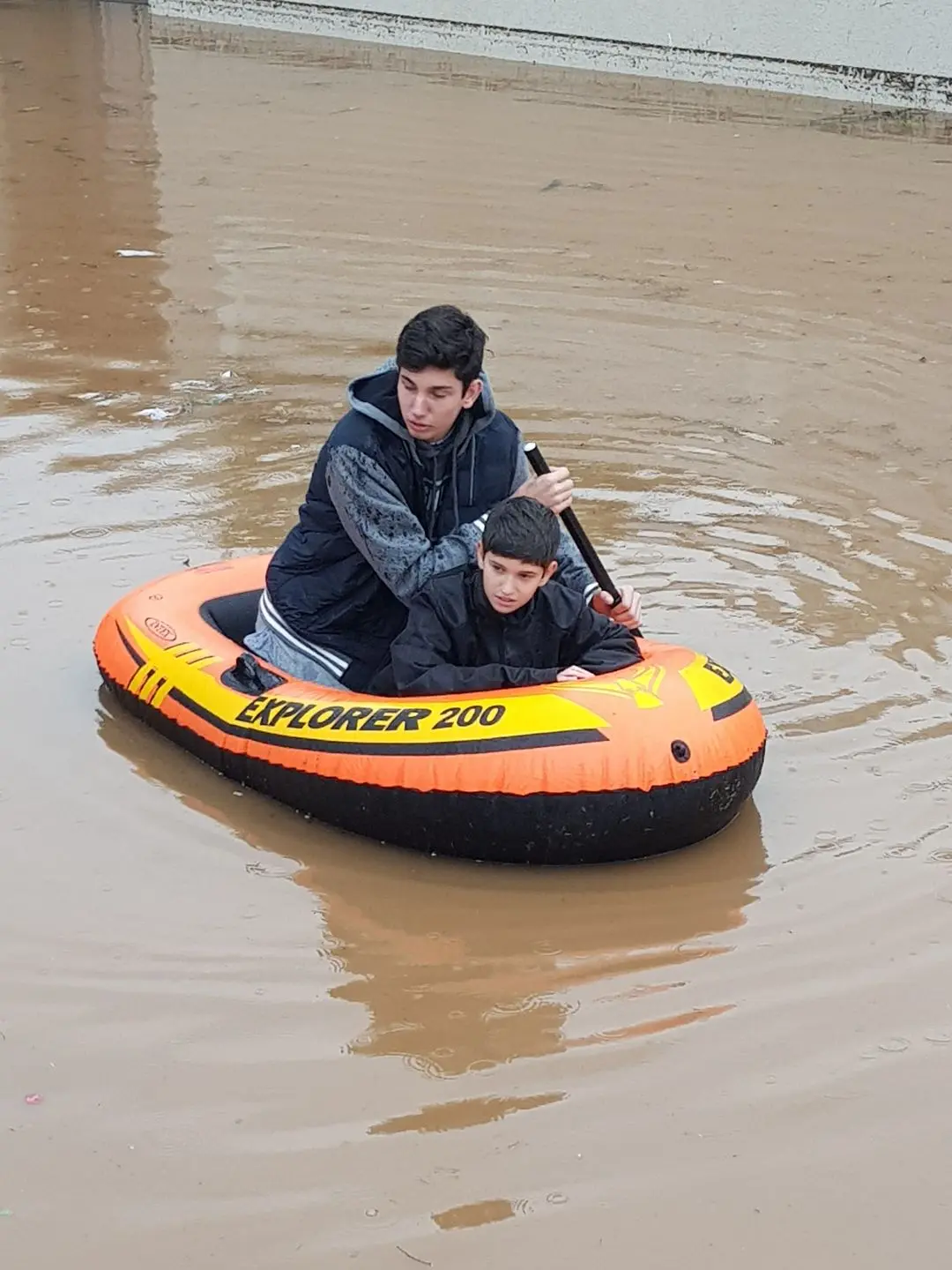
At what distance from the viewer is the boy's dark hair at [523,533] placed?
4445 millimetres

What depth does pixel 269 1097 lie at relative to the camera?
140 inches

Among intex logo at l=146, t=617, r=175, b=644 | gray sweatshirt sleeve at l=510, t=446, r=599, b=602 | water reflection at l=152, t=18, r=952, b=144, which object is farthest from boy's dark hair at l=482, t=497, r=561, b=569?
water reflection at l=152, t=18, r=952, b=144

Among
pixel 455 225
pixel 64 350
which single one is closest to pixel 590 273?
pixel 455 225

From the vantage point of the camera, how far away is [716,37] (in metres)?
15.2

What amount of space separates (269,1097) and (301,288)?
22.4 feet

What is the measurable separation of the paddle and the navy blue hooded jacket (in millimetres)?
77

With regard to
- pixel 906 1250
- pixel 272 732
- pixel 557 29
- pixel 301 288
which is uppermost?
pixel 557 29

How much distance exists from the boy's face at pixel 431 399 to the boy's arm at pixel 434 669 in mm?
463

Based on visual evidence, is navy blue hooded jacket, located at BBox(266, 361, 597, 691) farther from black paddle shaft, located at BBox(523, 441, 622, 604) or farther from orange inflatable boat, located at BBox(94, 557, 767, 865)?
orange inflatable boat, located at BBox(94, 557, 767, 865)

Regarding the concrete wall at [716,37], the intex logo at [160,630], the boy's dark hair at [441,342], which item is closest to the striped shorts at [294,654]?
the intex logo at [160,630]

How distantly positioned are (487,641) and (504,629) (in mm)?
61

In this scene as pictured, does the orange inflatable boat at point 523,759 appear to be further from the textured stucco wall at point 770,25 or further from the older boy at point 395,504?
the textured stucco wall at point 770,25

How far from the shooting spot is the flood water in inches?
131

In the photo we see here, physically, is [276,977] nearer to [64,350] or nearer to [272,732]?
[272,732]
